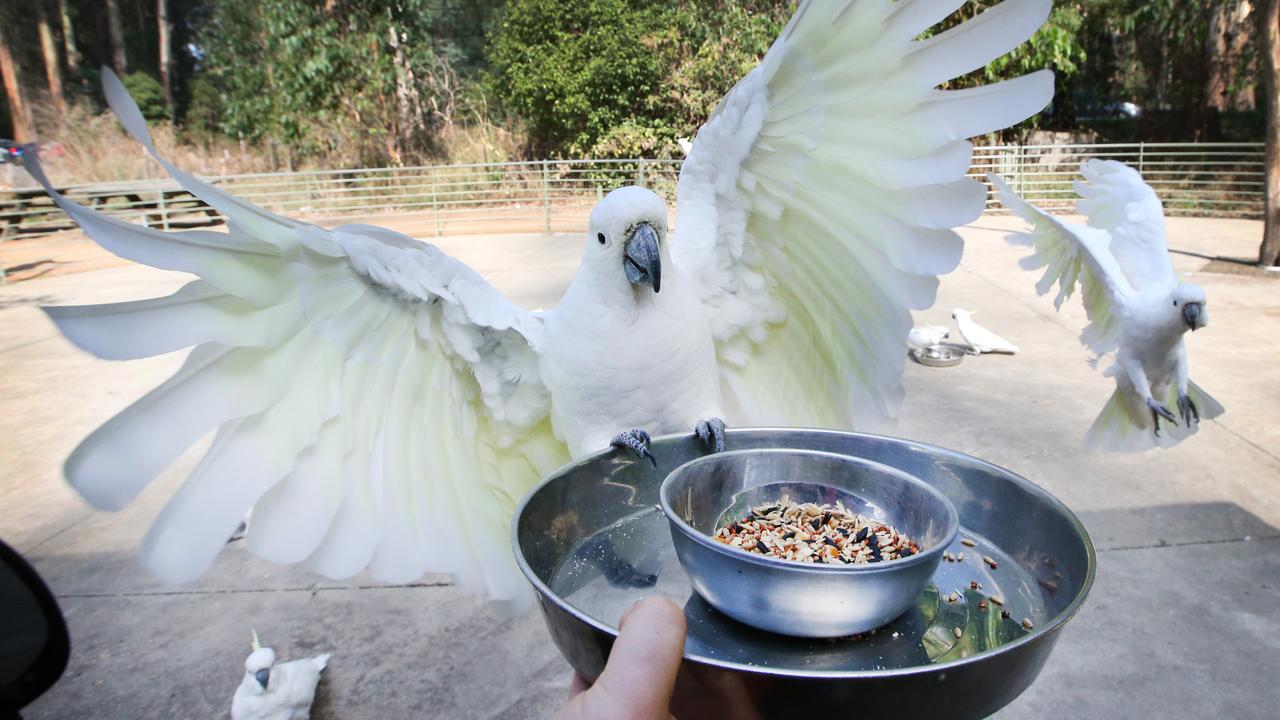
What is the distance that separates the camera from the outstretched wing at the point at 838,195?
1.58 m

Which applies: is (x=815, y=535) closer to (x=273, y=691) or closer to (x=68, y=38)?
(x=273, y=691)

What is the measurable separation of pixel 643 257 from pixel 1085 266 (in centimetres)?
291

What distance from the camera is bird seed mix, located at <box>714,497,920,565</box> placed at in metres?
1.33

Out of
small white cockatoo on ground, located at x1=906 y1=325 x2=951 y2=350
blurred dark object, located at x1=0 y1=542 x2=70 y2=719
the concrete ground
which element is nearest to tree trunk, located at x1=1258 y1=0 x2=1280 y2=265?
the concrete ground

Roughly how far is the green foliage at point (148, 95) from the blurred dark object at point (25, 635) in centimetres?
2377

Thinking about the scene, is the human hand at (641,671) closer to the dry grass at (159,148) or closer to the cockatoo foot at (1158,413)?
the cockatoo foot at (1158,413)

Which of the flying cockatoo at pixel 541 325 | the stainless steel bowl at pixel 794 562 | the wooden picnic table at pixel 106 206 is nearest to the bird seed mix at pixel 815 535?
the stainless steel bowl at pixel 794 562

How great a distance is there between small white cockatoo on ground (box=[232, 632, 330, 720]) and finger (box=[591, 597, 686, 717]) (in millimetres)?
1880

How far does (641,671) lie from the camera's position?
976 mm

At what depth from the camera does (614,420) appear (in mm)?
2012

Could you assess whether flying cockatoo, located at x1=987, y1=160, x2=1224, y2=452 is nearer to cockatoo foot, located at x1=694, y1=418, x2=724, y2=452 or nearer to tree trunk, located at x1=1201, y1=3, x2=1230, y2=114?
cockatoo foot, located at x1=694, y1=418, x2=724, y2=452

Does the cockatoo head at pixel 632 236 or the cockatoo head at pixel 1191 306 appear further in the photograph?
the cockatoo head at pixel 1191 306

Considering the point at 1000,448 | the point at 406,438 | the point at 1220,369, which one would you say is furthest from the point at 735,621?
the point at 1220,369

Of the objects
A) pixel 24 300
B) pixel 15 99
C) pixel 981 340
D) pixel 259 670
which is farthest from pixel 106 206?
pixel 981 340
